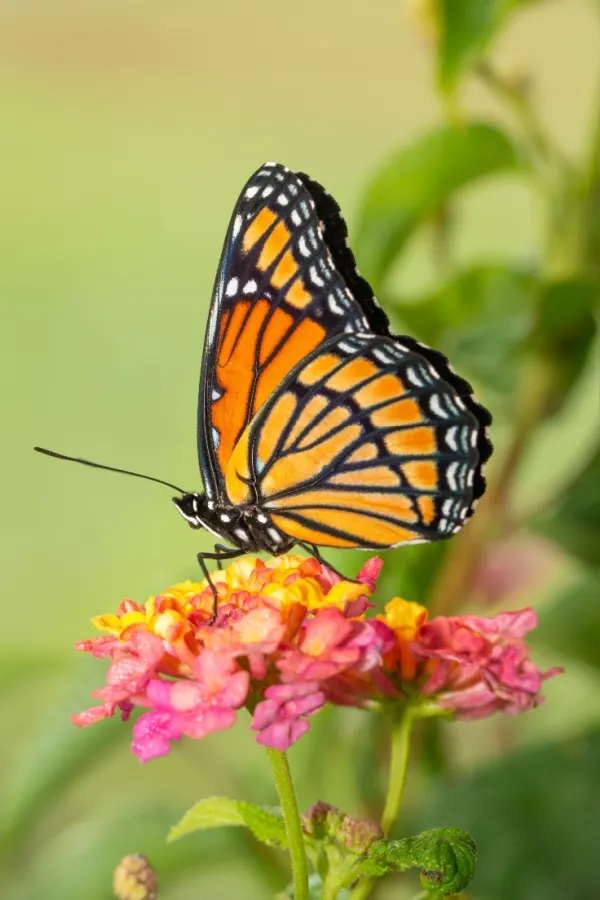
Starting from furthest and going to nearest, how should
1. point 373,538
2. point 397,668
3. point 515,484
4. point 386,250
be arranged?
1. point 515,484
2. point 386,250
3. point 373,538
4. point 397,668

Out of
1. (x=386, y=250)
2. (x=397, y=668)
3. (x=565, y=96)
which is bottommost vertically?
(x=397, y=668)

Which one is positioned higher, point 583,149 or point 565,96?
point 565,96

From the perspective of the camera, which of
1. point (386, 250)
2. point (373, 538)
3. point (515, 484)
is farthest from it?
point (515, 484)

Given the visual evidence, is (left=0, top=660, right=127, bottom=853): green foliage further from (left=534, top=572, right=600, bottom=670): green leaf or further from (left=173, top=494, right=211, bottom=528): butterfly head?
(left=534, top=572, right=600, bottom=670): green leaf

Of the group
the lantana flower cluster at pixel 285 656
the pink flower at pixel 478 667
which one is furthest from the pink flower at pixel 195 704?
the pink flower at pixel 478 667

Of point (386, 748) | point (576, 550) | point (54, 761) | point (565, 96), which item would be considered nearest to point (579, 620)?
point (576, 550)

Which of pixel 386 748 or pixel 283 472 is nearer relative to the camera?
pixel 283 472

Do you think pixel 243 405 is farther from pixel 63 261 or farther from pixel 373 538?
pixel 63 261

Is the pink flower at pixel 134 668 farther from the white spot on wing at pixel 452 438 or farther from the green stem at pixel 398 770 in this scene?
the white spot on wing at pixel 452 438
